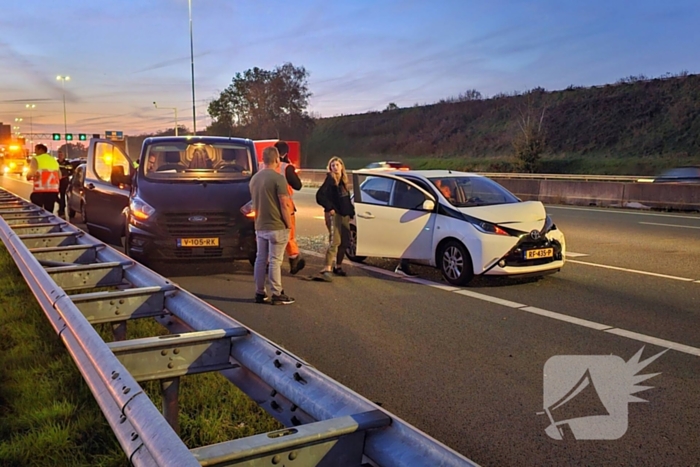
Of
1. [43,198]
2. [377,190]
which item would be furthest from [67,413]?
[43,198]

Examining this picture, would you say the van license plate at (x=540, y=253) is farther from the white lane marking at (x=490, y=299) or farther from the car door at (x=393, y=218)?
the car door at (x=393, y=218)

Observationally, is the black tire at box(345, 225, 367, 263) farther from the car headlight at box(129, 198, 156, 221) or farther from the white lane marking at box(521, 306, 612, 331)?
the white lane marking at box(521, 306, 612, 331)

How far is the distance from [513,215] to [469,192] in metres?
0.91

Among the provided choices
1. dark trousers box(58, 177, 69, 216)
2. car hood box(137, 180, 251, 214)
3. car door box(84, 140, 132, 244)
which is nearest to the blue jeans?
car hood box(137, 180, 251, 214)

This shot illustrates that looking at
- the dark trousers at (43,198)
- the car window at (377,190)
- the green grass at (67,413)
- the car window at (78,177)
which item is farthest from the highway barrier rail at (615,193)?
the green grass at (67,413)

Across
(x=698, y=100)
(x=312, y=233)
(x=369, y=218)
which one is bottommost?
(x=312, y=233)

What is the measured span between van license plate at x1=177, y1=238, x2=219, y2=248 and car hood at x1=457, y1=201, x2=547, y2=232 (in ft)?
11.5

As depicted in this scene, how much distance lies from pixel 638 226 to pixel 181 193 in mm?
11102

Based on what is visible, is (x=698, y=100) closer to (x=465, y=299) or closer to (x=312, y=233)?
(x=312, y=233)

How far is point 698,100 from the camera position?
52.9 meters

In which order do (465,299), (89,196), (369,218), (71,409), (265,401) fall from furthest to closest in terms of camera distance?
(89,196)
(369,218)
(465,299)
(71,409)
(265,401)

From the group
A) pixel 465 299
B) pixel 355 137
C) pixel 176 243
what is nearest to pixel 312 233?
pixel 176 243

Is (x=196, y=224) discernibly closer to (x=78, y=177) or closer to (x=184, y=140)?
(x=184, y=140)
